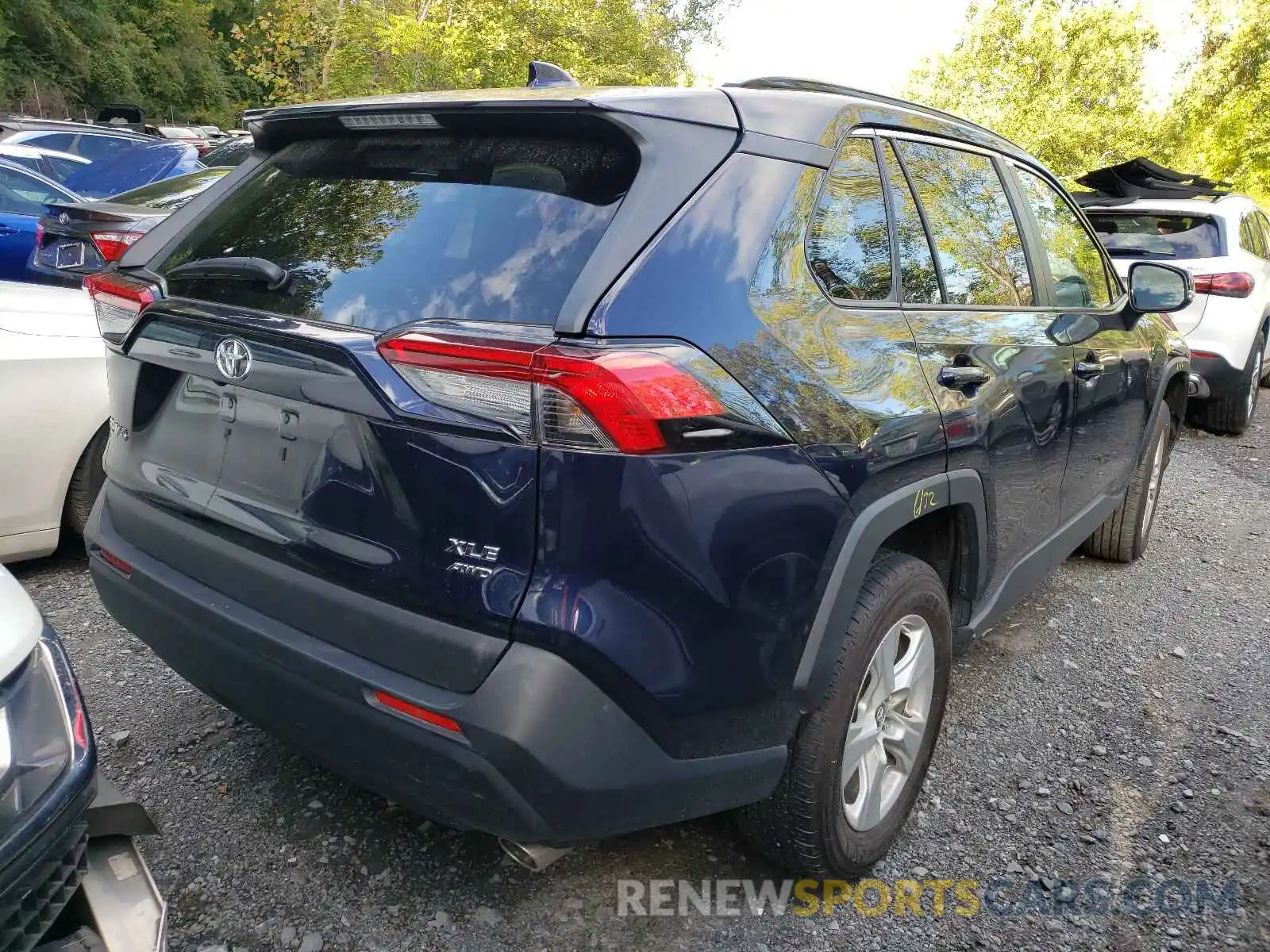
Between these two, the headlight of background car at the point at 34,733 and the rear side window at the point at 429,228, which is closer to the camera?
the headlight of background car at the point at 34,733

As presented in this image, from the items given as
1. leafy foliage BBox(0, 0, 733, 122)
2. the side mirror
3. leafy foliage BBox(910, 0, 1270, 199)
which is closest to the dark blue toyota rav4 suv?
the side mirror

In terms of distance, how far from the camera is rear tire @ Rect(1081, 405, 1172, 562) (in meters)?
4.44

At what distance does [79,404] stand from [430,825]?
2190mm

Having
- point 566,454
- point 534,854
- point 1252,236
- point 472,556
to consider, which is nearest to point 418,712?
point 472,556

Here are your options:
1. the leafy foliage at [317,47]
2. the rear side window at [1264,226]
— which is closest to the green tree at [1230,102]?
the leafy foliage at [317,47]

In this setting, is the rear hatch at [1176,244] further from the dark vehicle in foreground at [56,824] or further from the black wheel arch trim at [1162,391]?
the dark vehicle in foreground at [56,824]

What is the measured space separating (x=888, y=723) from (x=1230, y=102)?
2269cm

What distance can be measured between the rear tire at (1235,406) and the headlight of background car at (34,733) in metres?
7.89

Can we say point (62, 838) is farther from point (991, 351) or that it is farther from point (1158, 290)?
point (1158, 290)

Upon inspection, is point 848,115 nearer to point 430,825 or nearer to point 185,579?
point 185,579

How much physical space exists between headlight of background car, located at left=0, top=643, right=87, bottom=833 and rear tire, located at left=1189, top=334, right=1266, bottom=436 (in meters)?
7.89

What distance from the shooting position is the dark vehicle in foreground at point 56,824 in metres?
1.41

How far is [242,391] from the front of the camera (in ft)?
6.48

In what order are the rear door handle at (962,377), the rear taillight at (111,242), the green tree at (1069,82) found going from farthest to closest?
the green tree at (1069,82) < the rear taillight at (111,242) < the rear door handle at (962,377)
